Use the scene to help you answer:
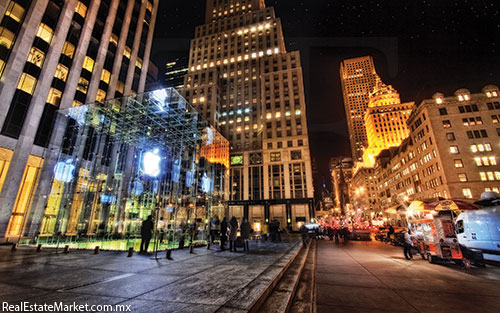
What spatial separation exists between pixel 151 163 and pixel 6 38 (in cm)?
1797

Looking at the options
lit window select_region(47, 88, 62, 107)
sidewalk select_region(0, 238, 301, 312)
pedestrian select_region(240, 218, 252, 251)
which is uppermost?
lit window select_region(47, 88, 62, 107)

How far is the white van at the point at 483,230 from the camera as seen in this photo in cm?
1059

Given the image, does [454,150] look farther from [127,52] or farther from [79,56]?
[79,56]

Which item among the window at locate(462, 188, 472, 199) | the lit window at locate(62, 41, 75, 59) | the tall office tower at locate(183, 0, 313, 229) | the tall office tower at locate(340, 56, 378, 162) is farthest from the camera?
the tall office tower at locate(340, 56, 378, 162)

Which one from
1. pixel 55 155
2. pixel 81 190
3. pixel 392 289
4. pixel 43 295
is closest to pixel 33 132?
pixel 55 155

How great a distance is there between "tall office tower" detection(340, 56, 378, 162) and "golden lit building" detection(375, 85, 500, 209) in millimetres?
111127

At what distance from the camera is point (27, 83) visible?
66.2 ft

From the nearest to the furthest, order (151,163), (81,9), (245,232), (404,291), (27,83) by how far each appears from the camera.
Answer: (404,291) < (245,232) < (151,163) < (27,83) < (81,9)

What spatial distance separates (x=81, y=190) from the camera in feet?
56.5

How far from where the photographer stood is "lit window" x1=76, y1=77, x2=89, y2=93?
24.9 m

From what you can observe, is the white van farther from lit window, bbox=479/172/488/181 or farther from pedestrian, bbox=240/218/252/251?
lit window, bbox=479/172/488/181

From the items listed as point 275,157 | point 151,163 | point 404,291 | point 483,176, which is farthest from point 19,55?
point 483,176

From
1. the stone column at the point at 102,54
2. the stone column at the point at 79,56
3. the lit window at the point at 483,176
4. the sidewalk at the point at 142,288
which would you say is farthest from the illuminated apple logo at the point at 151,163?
the lit window at the point at 483,176

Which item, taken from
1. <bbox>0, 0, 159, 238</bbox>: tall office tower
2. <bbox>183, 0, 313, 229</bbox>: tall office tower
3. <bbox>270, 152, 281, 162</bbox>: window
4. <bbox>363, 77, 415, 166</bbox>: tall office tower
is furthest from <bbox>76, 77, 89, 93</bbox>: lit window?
<bbox>363, 77, 415, 166</bbox>: tall office tower
